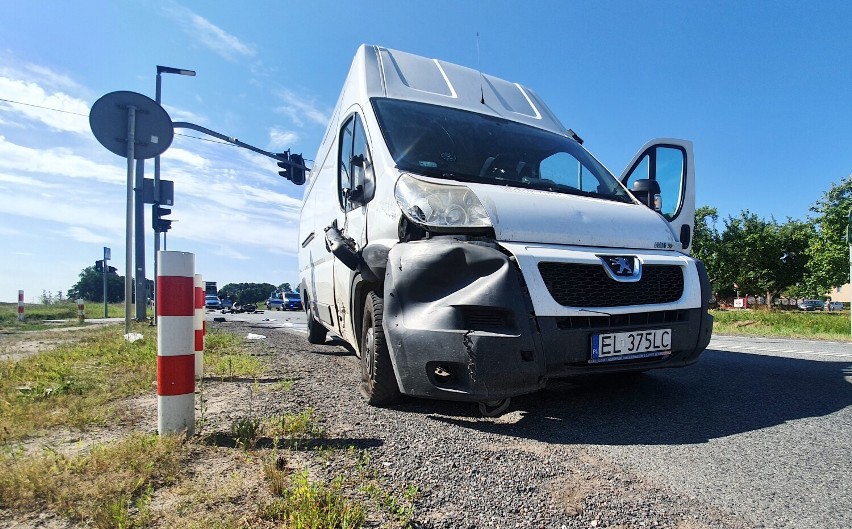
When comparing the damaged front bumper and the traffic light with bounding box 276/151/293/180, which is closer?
the damaged front bumper

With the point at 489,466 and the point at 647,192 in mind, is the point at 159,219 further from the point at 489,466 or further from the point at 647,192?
the point at 489,466

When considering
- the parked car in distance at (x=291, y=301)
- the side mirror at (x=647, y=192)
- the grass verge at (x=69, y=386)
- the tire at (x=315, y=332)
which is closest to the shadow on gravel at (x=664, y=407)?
the side mirror at (x=647, y=192)

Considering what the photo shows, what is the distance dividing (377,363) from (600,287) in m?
1.46

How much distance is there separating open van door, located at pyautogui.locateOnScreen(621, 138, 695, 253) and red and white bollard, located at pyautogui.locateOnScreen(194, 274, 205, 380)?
4.13 meters

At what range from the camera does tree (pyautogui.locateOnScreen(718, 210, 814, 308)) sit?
1832 inches

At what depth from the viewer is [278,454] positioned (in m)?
2.37

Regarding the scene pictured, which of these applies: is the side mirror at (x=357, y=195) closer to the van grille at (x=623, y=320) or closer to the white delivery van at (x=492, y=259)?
the white delivery van at (x=492, y=259)

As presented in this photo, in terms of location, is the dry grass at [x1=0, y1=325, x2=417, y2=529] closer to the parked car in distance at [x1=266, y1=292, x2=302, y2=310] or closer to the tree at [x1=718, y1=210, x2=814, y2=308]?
the parked car in distance at [x1=266, y1=292, x2=302, y2=310]

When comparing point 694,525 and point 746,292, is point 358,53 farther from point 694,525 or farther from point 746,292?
point 746,292

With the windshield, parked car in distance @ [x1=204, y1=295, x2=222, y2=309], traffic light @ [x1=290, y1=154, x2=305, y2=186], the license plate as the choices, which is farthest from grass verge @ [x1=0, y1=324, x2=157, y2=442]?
parked car in distance @ [x1=204, y1=295, x2=222, y2=309]

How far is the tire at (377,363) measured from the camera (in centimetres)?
314

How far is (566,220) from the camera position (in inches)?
120

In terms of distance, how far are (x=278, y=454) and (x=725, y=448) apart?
7.39ft

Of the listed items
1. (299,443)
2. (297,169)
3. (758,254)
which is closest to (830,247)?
(758,254)
